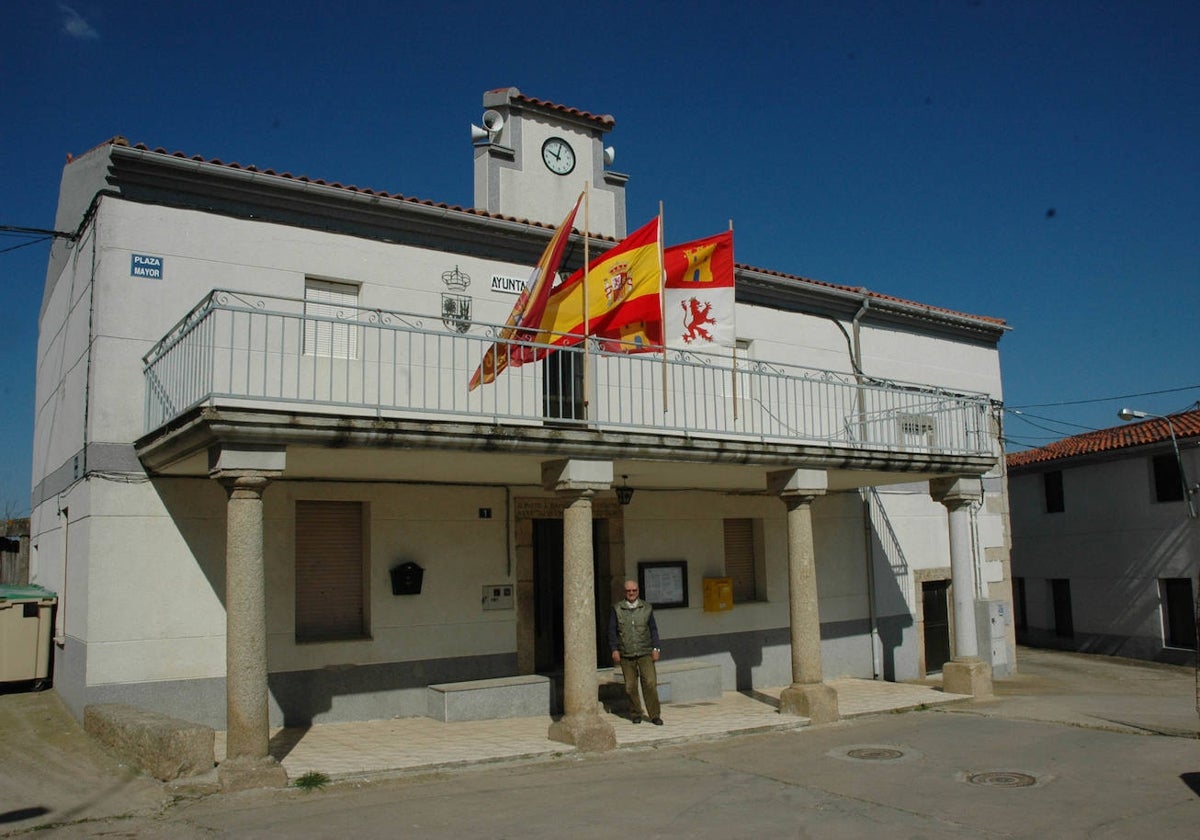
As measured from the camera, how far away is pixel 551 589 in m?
13.8

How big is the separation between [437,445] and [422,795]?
10.2ft

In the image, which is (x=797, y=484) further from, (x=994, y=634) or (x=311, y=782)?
(x=994, y=634)

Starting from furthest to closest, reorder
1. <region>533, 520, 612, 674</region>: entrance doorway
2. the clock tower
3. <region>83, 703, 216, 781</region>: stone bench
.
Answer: the clock tower, <region>533, 520, 612, 674</region>: entrance doorway, <region>83, 703, 216, 781</region>: stone bench

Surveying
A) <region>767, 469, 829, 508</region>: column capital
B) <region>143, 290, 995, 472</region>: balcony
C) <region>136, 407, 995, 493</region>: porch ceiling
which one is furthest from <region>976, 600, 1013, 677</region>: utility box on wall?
<region>767, 469, 829, 508</region>: column capital

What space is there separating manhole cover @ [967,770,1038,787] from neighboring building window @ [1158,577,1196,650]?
51.6ft

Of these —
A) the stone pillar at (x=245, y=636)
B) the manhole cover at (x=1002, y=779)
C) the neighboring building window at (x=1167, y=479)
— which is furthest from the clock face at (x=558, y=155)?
the neighboring building window at (x=1167, y=479)

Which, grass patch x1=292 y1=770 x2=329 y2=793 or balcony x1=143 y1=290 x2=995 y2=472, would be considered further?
balcony x1=143 y1=290 x2=995 y2=472

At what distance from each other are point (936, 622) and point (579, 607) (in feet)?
30.9

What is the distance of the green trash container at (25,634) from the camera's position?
11.3m

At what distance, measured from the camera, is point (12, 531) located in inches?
787

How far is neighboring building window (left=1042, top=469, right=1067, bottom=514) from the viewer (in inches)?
990

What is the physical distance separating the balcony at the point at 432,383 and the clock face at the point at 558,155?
12.8ft

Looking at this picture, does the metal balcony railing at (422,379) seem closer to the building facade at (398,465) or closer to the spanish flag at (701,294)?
the building facade at (398,465)

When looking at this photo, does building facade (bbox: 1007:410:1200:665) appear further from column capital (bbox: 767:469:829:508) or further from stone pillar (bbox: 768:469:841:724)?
stone pillar (bbox: 768:469:841:724)
